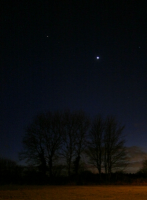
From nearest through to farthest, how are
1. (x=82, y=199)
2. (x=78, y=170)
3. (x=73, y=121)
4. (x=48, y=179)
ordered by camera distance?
(x=82, y=199) < (x=48, y=179) < (x=78, y=170) < (x=73, y=121)

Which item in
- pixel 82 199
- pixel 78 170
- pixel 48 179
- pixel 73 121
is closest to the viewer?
pixel 82 199

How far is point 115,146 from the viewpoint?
41094mm

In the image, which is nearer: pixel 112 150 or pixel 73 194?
pixel 73 194

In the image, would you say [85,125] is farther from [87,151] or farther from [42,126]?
[42,126]

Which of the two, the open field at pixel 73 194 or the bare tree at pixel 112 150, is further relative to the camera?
the bare tree at pixel 112 150

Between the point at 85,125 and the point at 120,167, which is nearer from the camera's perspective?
the point at 120,167

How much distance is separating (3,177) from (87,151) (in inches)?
556

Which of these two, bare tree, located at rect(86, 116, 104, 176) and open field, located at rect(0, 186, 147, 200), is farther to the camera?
bare tree, located at rect(86, 116, 104, 176)

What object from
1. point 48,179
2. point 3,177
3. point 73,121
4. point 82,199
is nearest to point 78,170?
point 48,179

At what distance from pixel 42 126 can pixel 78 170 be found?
967 centimetres

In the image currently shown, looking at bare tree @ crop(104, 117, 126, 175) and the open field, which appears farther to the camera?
bare tree @ crop(104, 117, 126, 175)

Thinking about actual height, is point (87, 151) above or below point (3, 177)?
above

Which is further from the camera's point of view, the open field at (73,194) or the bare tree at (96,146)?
the bare tree at (96,146)

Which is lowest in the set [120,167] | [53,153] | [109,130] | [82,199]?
[82,199]
